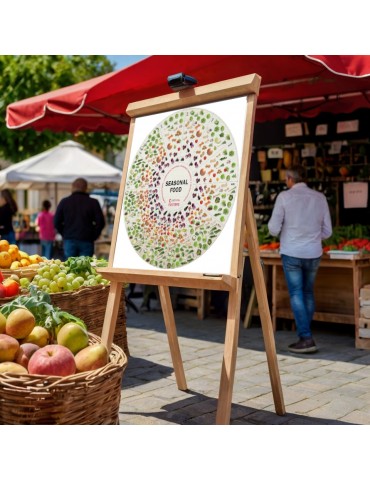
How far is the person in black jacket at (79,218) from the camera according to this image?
27.1 feet

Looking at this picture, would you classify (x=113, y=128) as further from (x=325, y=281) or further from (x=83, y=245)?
(x=325, y=281)

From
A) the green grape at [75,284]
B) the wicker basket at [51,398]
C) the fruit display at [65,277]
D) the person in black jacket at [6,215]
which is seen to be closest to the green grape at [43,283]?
the fruit display at [65,277]

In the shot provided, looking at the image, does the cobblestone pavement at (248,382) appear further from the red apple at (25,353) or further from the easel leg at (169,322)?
the red apple at (25,353)

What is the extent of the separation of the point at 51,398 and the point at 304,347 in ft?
12.6

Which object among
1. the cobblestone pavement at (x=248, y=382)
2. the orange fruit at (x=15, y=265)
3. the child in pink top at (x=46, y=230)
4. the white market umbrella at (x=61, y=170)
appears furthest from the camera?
the child in pink top at (x=46, y=230)

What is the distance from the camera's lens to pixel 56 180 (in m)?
11.5

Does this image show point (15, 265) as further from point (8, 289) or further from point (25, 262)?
point (8, 289)

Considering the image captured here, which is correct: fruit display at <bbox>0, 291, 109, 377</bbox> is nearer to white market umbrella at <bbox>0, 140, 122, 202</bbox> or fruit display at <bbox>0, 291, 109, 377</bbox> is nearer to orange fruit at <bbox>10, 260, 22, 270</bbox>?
orange fruit at <bbox>10, 260, 22, 270</bbox>

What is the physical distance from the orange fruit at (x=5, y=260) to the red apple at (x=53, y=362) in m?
2.75

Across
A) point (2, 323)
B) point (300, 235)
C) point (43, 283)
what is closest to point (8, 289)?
point (43, 283)

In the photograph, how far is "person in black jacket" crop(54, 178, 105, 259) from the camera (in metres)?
8.26

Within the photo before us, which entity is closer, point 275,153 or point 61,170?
point 275,153

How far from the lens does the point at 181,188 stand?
3.35 metres

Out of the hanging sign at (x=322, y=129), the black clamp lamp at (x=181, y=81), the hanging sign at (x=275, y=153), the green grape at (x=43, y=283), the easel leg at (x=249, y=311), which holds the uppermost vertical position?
the hanging sign at (x=322, y=129)
